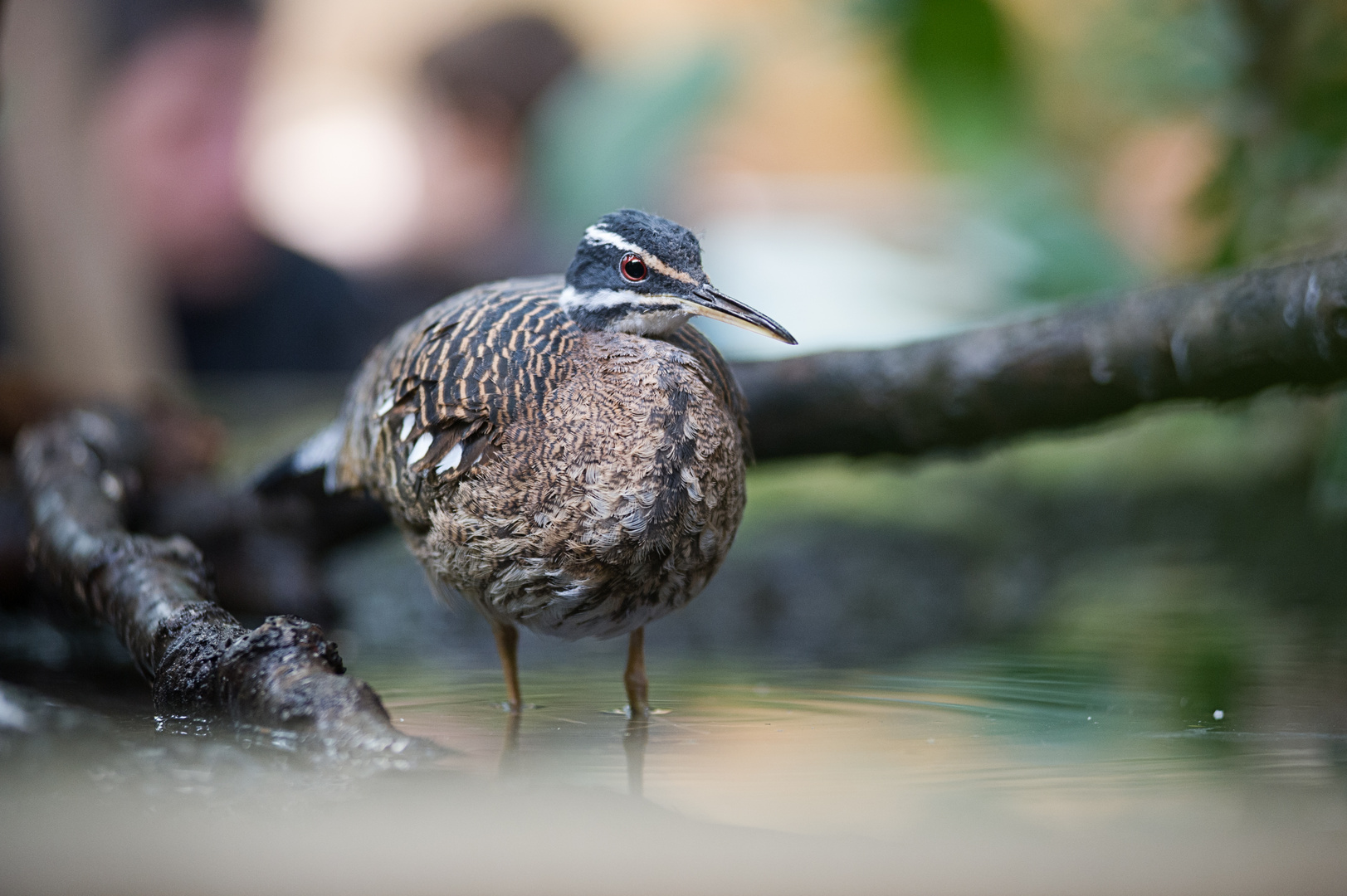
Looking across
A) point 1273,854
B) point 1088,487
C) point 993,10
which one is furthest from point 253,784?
point 993,10

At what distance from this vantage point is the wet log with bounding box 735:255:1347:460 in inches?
119

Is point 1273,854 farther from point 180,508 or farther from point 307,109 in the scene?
point 307,109

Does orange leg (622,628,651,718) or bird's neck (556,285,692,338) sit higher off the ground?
bird's neck (556,285,692,338)

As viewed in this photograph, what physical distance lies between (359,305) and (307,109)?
328 cm

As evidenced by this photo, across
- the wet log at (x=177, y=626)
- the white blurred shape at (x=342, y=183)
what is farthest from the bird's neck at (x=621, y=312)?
the white blurred shape at (x=342, y=183)

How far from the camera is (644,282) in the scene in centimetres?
276

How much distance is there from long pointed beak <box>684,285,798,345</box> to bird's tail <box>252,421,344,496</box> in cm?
122

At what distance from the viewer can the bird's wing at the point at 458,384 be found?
2.70 meters

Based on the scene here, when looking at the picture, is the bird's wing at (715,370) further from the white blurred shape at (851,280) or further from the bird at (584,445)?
the white blurred shape at (851,280)

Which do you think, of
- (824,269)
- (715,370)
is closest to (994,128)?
(824,269)

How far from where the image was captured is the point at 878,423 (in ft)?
12.5

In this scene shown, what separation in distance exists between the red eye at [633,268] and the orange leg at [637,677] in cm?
82

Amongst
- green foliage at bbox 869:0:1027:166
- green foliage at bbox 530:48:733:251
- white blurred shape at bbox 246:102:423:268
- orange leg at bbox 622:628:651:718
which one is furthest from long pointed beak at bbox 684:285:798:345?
white blurred shape at bbox 246:102:423:268

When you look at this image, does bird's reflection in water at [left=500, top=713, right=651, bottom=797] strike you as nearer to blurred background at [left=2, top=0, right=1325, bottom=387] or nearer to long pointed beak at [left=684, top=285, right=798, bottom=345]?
long pointed beak at [left=684, top=285, right=798, bottom=345]
